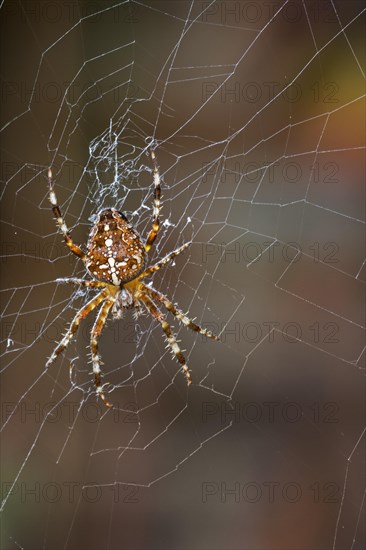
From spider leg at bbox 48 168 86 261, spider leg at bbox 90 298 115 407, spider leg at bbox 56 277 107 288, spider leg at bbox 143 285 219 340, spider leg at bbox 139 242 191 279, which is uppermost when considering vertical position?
spider leg at bbox 48 168 86 261

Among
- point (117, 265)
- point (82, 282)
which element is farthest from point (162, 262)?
point (82, 282)

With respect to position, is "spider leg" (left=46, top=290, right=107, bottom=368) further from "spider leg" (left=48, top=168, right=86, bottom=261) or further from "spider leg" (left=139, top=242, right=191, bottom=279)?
"spider leg" (left=48, top=168, right=86, bottom=261)

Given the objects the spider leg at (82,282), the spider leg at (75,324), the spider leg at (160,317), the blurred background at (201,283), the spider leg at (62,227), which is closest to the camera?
the spider leg at (62,227)

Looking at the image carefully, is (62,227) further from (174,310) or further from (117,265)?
(174,310)

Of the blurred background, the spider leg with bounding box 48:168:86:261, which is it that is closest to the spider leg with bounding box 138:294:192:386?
the spider leg with bounding box 48:168:86:261

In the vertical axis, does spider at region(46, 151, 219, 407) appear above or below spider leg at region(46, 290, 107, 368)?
above

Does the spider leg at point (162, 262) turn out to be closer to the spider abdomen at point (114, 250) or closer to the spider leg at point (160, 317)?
the spider abdomen at point (114, 250)

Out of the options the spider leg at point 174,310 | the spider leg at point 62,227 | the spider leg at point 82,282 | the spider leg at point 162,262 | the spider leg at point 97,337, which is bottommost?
the spider leg at point 97,337

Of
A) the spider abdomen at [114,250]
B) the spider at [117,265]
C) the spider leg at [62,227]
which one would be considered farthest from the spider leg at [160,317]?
the spider leg at [62,227]

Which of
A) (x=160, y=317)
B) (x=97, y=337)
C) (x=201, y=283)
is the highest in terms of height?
(x=201, y=283)
